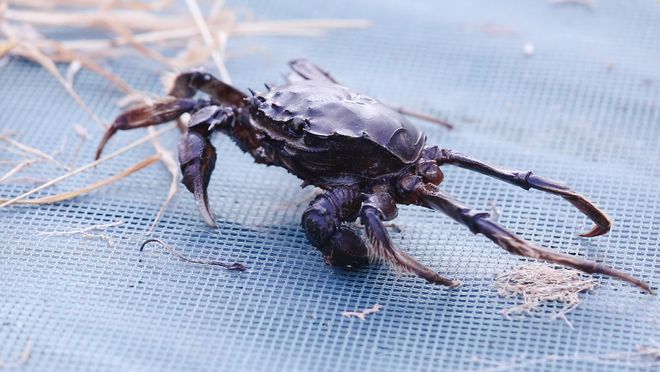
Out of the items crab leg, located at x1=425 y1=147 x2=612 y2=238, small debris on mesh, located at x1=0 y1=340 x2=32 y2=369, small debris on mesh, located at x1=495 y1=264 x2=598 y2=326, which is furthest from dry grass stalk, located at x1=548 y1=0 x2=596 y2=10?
small debris on mesh, located at x1=0 y1=340 x2=32 y2=369

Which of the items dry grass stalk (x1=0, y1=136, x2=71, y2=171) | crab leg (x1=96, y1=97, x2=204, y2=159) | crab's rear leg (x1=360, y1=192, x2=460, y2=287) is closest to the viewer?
crab's rear leg (x1=360, y1=192, x2=460, y2=287)

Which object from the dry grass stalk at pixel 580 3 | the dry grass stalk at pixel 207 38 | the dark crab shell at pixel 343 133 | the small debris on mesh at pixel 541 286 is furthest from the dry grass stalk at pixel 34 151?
the dry grass stalk at pixel 580 3

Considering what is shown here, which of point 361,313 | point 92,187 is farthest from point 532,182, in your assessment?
point 92,187

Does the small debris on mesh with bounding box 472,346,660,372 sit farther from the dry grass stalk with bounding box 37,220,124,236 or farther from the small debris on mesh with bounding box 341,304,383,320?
the dry grass stalk with bounding box 37,220,124,236

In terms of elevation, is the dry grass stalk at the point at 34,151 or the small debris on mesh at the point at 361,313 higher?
the small debris on mesh at the point at 361,313

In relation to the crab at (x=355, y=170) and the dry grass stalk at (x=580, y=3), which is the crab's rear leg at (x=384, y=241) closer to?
the crab at (x=355, y=170)

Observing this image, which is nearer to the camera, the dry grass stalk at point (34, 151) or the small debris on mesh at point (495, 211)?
the small debris on mesh at point (495, 211)

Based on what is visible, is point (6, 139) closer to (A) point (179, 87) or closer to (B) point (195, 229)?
(A) point (179, 87)
